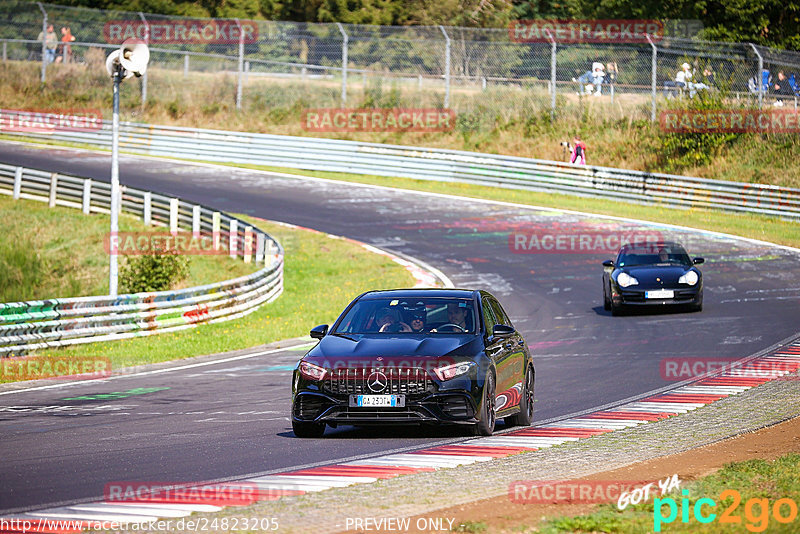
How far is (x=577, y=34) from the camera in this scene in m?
41.0

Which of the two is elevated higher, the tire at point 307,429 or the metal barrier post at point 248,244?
the tire at point 307,429

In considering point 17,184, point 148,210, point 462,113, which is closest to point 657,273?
point 148,210

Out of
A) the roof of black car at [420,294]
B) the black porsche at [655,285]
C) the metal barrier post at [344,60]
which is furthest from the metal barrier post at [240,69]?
the roof of black car at [420,294]

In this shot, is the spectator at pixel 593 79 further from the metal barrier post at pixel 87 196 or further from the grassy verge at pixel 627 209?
the metal barrier post at pixel 87 196

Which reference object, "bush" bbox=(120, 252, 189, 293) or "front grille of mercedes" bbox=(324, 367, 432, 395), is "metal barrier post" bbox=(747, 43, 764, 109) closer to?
"bush" bbox=(120, 252, 189, 293)

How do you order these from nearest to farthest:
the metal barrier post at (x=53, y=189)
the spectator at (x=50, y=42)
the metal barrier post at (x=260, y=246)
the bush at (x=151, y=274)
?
the bush at (x=151, y=274) → the metal barrier post at (x=260, y=246) → the metal barrier post at (x=53, y=189) → the spectator at (x=50, y=42)

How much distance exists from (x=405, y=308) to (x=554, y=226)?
23.0m

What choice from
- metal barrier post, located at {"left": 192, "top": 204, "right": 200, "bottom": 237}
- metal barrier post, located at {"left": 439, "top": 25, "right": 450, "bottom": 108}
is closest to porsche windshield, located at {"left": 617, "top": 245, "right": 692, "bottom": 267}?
metal barrier post, located at {"left": 192, "top": 204, "right": 200, "bottom": 237}

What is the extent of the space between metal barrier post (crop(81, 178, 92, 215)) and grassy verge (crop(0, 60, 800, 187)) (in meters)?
13.6

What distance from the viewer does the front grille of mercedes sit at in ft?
34.2

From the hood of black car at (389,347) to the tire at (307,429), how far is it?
592mm

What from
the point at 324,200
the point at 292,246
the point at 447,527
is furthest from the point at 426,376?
the point at 324,200

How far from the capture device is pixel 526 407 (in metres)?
12.0

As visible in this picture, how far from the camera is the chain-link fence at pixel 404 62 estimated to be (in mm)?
40188
